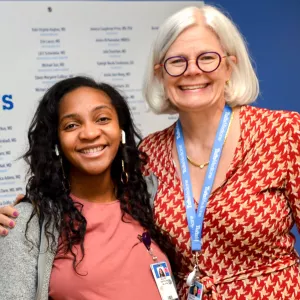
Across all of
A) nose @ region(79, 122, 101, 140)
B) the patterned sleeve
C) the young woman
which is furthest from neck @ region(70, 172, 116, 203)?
the patterned sleeve

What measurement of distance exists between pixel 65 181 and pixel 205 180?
1.60 feet

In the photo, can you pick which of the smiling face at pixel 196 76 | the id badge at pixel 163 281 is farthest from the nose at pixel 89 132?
the id badge at pixel 163 281

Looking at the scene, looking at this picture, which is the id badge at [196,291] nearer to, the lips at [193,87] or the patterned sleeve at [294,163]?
the patterned sleeve at [294,163]

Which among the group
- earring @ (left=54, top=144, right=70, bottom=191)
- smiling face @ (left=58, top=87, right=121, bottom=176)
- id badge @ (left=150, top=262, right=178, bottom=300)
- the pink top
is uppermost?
smiling face @ (left=58, top=87, right=121, bottom=176)

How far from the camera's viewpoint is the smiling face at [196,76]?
6.18 feet

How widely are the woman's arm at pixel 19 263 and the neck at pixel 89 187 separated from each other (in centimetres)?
25

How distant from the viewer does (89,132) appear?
1739 millimetres

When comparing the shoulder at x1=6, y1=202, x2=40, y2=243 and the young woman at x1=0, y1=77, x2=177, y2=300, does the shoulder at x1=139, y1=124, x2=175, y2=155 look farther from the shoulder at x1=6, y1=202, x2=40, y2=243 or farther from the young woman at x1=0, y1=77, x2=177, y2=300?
the shoulder at x1=6, y1=202, x2=40, y2=243

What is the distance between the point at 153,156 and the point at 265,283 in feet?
2.07

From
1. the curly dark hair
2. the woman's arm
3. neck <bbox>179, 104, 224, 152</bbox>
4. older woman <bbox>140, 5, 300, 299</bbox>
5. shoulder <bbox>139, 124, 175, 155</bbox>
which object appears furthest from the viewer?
shoulder <bbox>139, 124, 175, 155</bbox>

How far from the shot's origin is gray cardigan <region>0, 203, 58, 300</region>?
1586mm

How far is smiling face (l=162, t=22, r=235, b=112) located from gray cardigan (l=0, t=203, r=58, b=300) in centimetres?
69

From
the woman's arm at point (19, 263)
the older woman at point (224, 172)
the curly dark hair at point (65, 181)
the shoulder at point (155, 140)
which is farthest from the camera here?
the shoulder at point (155, 140)

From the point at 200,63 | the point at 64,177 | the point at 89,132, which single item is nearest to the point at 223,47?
the point at 200,63
